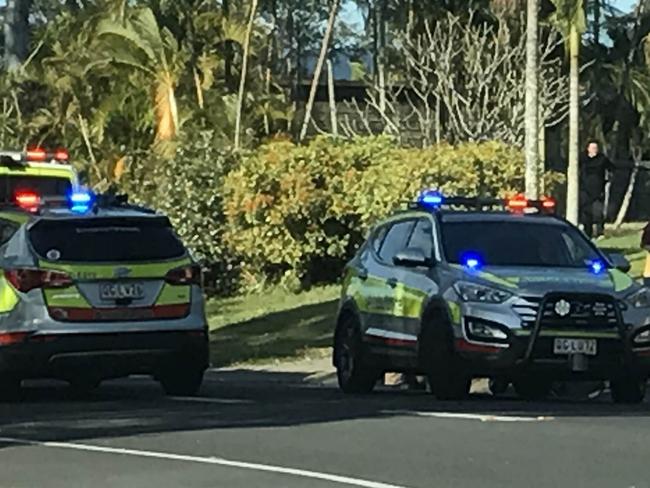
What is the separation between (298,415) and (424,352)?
1.81 metres

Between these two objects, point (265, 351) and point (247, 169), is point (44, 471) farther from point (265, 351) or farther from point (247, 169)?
point (247, 169)

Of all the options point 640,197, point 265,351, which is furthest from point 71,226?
point 640,197

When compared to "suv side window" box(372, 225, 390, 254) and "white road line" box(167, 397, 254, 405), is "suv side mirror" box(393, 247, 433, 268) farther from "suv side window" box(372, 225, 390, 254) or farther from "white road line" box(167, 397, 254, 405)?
"white road line" box(167, 397, 254, 405)

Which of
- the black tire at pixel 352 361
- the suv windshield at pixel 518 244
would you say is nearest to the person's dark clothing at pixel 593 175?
the black tire at pixel 352 361

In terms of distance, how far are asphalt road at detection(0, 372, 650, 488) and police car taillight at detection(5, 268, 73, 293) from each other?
3.25 feet

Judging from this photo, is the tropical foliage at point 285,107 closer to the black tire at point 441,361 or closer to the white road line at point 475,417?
the black tire at point 441,361

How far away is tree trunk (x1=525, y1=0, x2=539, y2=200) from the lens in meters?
24.0

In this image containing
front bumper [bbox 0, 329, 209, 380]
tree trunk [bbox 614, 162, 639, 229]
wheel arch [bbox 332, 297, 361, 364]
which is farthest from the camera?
tree trunk [bbox 614, 162, 639, 229]

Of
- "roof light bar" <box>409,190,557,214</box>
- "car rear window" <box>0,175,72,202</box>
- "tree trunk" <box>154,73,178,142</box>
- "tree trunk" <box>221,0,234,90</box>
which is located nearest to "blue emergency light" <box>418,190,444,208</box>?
"roof light bar" <box>409,190,557,214</box>

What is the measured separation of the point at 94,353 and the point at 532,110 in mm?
10873

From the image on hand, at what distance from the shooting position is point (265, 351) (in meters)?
20.9

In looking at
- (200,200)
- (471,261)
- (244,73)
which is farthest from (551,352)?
(244,73)

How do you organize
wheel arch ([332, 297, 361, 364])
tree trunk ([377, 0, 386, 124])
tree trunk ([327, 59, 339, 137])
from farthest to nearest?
1. tree trunk ([327, 59, 339, 137])
2. tree trunk ([377, 0, 386, 124])
3. wheel arch ([332, 297, 361, 364])

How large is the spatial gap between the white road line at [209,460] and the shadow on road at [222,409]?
12.0 inches
